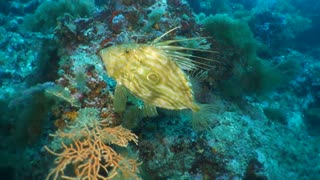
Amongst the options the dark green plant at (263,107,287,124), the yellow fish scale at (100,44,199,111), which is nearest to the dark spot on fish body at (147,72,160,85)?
the yellow fish scale at (100,44,199,111)

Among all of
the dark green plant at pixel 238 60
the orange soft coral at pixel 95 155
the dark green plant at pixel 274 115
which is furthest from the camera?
the dark green plant at pixel 274 115

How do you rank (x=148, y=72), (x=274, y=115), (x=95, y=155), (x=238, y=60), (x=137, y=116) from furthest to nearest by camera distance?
(x=274, y=115)
(x=238, y=60)
(x=137, y=116)
(x=95, y=155)
(x=148, y=72)

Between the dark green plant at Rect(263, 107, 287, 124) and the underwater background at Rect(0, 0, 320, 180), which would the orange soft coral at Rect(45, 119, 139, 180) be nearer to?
the underwater background at Rect(0, 0, 320, 180)

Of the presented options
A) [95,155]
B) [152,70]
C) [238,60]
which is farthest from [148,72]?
[238,60]

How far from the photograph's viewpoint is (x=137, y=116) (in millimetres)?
3830

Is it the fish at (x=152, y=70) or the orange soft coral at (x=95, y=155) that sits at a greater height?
the fish at (x=152, y=70)

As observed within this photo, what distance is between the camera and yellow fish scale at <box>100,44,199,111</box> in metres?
2.70

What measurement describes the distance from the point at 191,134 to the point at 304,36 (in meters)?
15.4

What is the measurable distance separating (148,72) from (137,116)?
1.24 m

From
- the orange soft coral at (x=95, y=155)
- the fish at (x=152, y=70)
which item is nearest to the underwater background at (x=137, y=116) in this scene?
the orange soft coral at (x=95, y=155)

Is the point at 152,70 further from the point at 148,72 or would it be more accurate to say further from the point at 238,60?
the point at 238,60

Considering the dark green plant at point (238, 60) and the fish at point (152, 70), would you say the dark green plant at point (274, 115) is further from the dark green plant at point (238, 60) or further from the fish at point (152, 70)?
the fish at point (152, 70)

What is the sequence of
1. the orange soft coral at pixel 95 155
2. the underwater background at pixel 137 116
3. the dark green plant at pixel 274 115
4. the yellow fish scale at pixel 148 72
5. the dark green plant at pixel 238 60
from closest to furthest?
the yellow fish scale at pixel 148 72 → the orange soft coral at pixel 95 155 → the underwater background at pixel 137 116 → the dark green plant at pixel 238 60 → the dark green plant at pixel 274 115

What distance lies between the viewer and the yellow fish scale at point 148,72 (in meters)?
2.70
